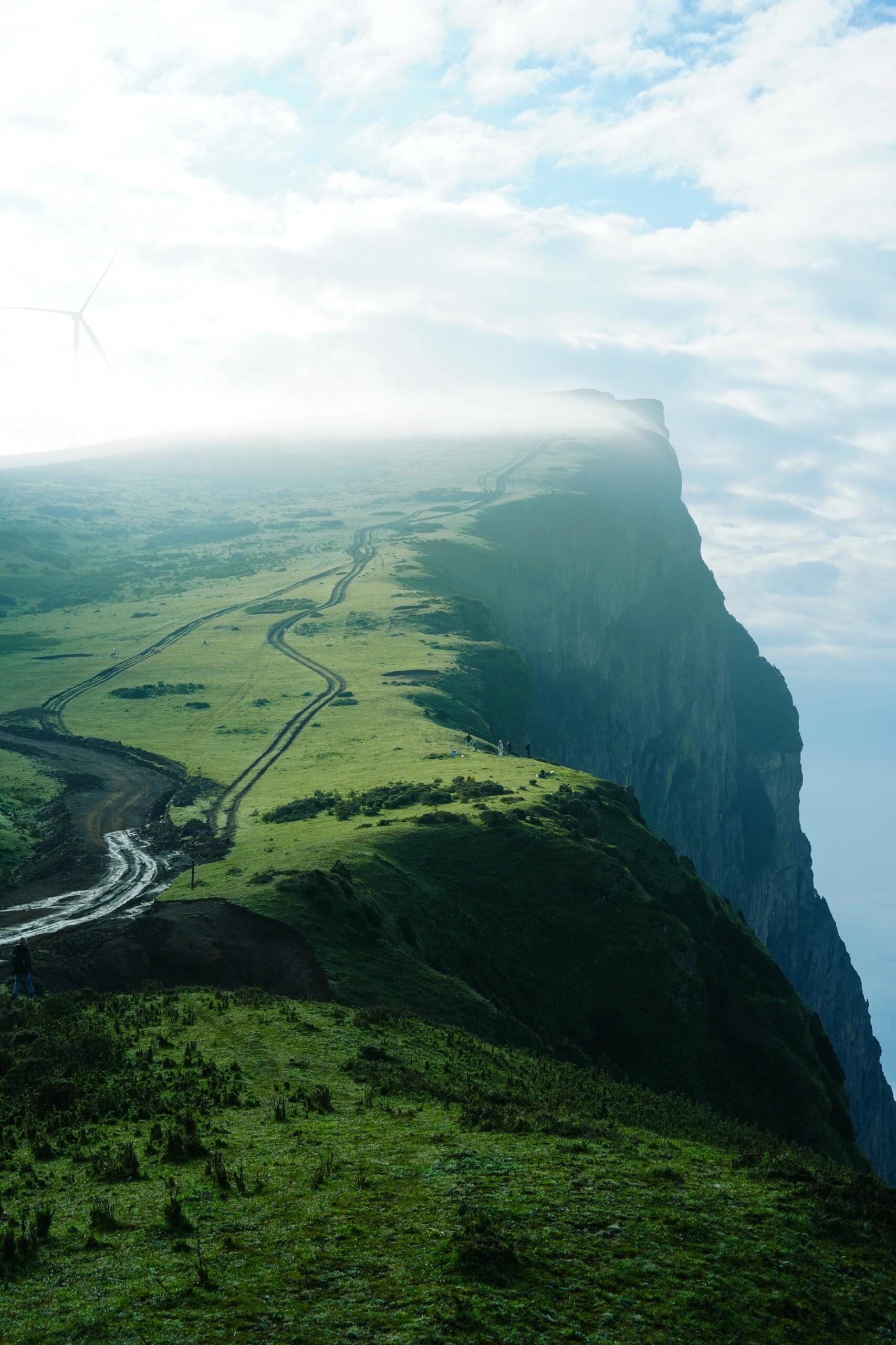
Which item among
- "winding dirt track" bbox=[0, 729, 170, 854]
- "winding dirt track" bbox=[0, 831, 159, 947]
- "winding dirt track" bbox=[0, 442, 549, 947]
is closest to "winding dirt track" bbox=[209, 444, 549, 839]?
"winding dirt track" bbox=[0, 442, 549, 947]

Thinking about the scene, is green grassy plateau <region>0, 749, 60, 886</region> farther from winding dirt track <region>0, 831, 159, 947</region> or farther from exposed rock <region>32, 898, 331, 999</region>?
exposed rock <region>32, 898, 331, 999</region>

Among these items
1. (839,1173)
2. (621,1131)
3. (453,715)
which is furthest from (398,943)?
(453,715)

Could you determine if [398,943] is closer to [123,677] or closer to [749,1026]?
[749,1026]

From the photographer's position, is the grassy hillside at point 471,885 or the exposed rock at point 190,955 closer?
the exposed rock at point 190,955

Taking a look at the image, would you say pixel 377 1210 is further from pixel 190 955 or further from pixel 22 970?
pixel 190 955

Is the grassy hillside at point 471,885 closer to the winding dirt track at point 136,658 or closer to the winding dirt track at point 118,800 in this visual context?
the winding dirt track at point 118,800

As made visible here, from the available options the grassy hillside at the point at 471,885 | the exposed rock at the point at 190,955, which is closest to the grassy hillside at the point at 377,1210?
the exposed rock at the point at 190,955

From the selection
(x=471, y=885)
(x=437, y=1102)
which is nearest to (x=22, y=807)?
(x=471, y=885)
